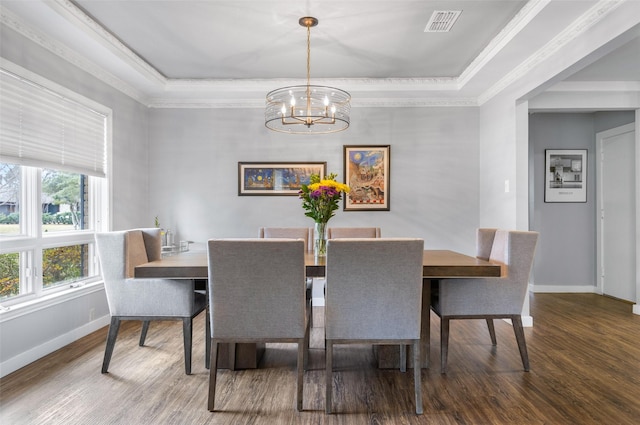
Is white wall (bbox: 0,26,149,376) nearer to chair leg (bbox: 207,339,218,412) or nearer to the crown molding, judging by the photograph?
the crown molding

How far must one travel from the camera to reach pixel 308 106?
9.22 feet

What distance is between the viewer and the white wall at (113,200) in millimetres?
2547

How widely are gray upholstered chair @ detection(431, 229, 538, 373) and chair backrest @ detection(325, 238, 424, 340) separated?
575 millimetres

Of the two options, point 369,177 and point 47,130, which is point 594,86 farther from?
point 47,130

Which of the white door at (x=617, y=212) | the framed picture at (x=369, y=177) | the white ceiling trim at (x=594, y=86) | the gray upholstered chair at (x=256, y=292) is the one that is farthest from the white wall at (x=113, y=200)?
the white door at (x=617, y=212)

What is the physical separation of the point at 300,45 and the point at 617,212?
4.58 m

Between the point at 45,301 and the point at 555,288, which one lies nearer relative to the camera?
the point at 45,301

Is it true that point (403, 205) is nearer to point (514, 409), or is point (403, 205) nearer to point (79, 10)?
point (514, 409)

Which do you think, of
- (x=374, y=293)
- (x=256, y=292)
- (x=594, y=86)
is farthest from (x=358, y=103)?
(x=256, y=292)

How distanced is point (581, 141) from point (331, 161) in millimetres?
3528

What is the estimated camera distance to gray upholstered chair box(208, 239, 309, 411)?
6.32 ft

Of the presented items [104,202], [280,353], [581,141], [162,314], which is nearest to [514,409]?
[280,353]

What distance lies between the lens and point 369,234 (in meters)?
3.33

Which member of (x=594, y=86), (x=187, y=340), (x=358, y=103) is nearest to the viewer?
(x=187, y=340)
